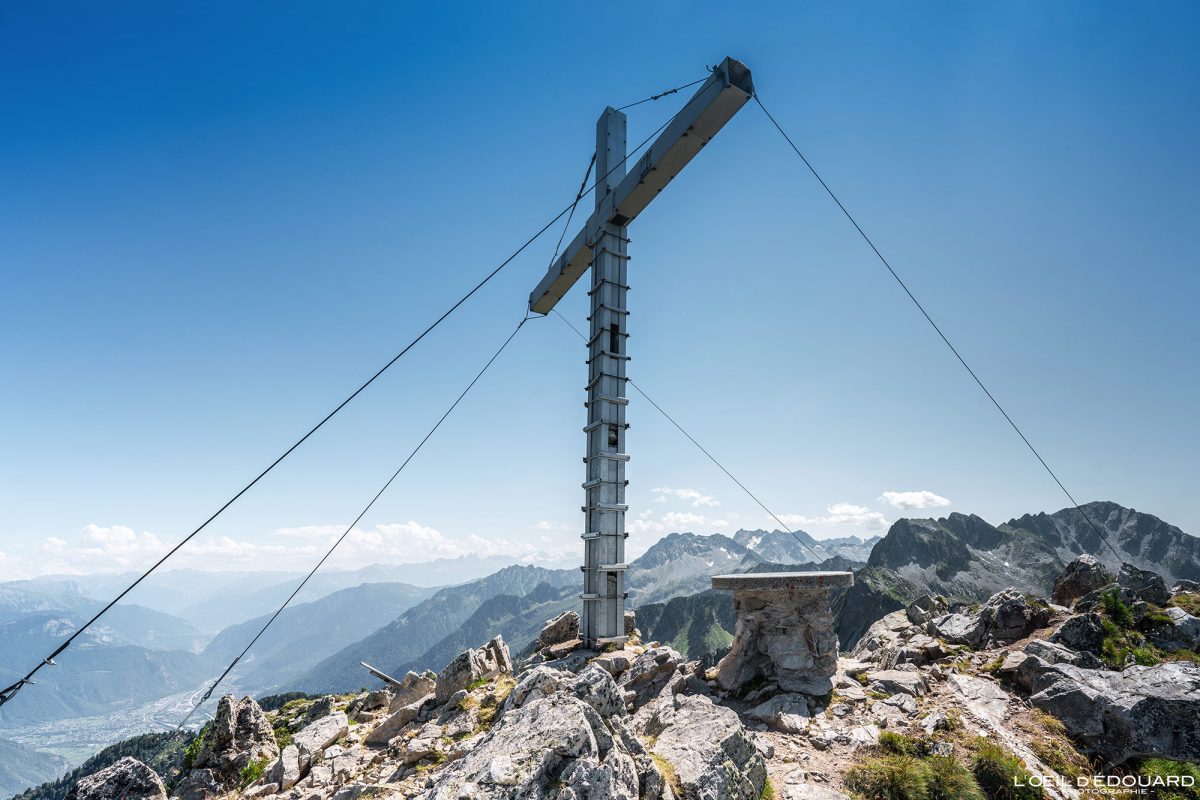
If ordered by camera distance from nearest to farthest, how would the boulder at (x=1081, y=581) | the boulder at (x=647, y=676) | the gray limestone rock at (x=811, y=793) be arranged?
the gray limestone rock at (x=811, y=793) < the boulder at (x=647, y=676) < the boulder at (x=1081, y=581)

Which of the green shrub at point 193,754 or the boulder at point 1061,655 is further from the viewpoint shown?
the green shrub at point 193,754

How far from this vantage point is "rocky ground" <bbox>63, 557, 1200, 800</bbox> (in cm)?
728

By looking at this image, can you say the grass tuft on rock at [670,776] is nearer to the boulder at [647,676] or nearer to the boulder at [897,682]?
the boulder at [647,676]

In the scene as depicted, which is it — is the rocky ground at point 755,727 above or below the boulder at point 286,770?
above

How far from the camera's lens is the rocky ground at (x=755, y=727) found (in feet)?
23.9

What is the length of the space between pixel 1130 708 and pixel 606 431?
12.8 metres

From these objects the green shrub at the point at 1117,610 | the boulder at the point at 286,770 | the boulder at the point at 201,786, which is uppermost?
the green shrub at the point at 1117,610

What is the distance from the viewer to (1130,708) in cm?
1078

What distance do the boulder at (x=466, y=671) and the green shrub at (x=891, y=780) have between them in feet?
32.8

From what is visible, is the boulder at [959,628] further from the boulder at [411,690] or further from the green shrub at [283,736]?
the green shrub at [283,736]

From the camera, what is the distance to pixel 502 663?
1809 centimetres

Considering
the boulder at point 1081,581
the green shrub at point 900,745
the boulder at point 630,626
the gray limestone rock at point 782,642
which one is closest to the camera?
the green shrub at point 900,745

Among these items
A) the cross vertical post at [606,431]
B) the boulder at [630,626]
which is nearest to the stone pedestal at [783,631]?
the cross vertical post at [606,431]

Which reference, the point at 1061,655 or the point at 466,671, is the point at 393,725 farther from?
the point at 1061,655
